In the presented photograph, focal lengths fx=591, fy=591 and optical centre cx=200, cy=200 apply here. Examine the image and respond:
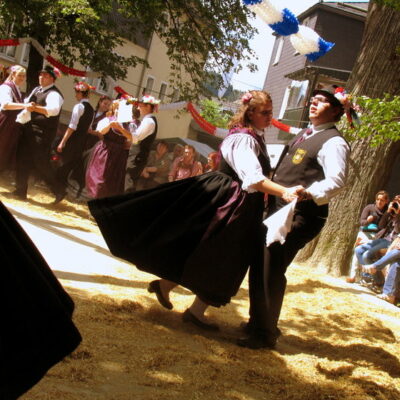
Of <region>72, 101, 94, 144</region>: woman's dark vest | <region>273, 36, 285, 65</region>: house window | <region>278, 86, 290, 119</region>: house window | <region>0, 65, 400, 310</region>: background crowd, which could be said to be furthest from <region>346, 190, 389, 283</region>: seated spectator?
<region>273, 36, 285, 65</region>: house window

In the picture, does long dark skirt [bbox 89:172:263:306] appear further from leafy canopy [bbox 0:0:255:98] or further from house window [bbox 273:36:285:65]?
house window [bbox 273:36:285:65]

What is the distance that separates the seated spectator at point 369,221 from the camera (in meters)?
7.98

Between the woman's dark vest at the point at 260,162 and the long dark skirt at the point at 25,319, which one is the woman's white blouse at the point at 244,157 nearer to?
the woman's dark vest at the point at 260,162

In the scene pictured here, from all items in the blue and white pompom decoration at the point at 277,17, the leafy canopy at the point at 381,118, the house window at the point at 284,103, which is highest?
the house window at the point at 284,103

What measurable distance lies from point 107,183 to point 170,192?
475cm

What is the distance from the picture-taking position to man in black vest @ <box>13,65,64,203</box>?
8.37 metres

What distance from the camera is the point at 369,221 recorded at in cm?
798

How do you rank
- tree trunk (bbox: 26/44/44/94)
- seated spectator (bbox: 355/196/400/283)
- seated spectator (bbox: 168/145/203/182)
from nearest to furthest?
seated spectator (bbox: 355/196/400/283), seated spectator (bbox: 168/145/203/182), tree trunk (bbox: 26/44/44/94)

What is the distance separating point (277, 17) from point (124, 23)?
1141cm

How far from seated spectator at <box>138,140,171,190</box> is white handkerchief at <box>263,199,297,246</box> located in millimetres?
7315

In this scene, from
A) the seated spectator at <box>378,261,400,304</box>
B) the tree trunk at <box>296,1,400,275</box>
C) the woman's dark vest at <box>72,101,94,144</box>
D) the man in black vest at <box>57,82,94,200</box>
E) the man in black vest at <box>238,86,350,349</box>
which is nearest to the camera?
the man in black vest at <box>238,86,350,349</box>

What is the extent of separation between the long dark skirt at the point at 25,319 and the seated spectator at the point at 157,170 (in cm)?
906

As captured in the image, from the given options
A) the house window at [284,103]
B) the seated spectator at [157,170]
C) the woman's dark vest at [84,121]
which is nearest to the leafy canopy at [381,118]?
the woman's dark vest at [84,121]

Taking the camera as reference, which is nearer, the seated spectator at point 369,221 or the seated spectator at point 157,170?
the seated spectator at point 369,221
